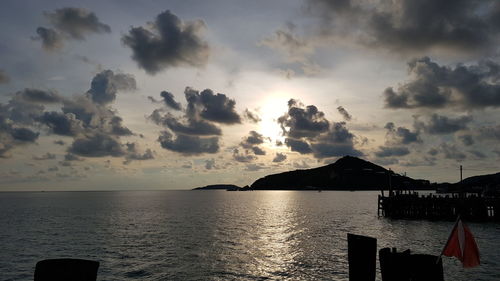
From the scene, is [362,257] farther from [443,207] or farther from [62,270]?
[443,207]

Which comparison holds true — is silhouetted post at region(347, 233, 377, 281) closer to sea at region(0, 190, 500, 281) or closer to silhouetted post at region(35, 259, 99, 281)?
silhouetted post at region(35, 259, 99, 281)

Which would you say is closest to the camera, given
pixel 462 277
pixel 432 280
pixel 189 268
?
pixel 432 280

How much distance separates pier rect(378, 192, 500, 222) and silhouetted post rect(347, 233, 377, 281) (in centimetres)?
5306

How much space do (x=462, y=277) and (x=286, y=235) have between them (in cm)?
2643

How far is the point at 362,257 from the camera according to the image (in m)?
9.26

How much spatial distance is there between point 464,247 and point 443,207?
190ft

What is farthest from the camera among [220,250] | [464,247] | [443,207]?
[443,207]

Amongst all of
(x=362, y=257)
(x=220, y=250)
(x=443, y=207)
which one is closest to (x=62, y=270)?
(x=362, y=257)

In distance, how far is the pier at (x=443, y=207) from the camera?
57.2 metres

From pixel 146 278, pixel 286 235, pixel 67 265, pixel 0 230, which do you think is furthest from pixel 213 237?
pixel 67 265

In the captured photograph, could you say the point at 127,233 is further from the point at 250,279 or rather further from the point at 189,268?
the point at 250,279

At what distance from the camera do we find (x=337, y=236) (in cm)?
4628

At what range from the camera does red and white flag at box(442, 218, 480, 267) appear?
9.06m

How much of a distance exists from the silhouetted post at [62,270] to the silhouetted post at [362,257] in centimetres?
604
